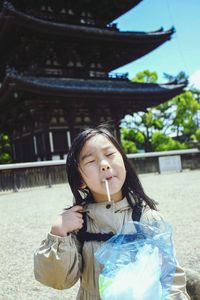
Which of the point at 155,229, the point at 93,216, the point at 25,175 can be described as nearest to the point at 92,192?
the point at 93,216

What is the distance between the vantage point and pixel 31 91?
13.2 meters

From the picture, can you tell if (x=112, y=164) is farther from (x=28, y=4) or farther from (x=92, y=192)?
(x=28, y=4)

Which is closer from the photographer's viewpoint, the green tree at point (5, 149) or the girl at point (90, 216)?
the girl at point (90, 216)

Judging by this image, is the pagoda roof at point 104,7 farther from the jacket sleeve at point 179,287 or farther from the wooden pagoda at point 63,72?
the jacket sleeve at point 179,287

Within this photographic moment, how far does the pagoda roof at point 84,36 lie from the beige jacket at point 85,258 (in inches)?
495

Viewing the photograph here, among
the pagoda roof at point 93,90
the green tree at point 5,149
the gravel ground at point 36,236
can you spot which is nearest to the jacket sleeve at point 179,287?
the gravel ground at point 36,236

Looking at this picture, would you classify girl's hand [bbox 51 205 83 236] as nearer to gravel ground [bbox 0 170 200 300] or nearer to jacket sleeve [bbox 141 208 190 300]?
jacket sleeve [bbox 141 208 190 300]

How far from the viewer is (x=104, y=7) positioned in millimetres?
16484

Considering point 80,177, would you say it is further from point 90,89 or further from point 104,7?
point 104,7

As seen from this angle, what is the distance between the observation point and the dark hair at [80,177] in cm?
140

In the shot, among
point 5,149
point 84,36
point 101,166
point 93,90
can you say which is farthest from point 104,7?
point 101,166

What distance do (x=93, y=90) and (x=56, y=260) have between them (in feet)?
43.8

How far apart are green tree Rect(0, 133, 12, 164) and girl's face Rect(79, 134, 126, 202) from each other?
16.7 m

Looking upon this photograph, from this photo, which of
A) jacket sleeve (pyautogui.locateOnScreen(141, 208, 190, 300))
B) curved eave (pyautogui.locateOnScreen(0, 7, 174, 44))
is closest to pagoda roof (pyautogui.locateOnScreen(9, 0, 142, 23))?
curved eave (pyautogui.locateOnScreen(0, 7, 174, 44))
